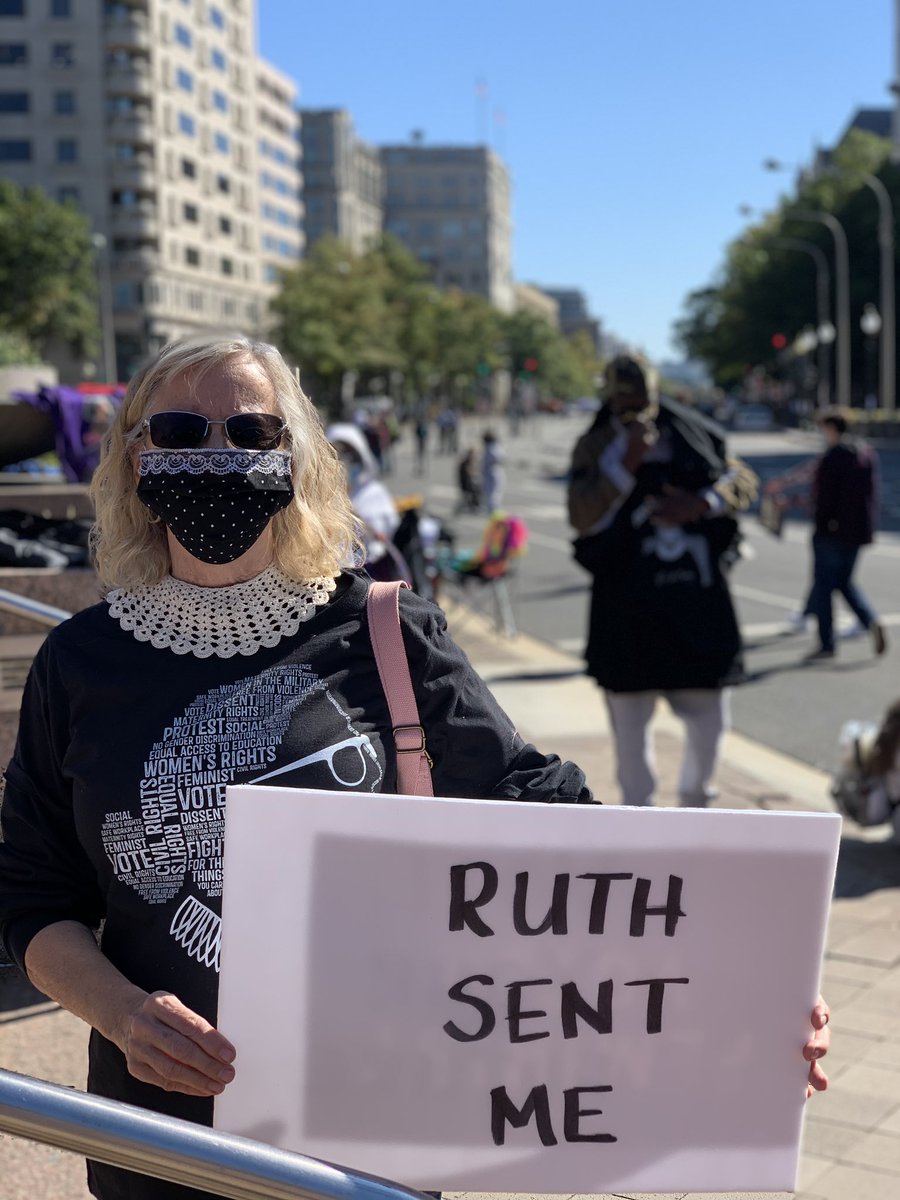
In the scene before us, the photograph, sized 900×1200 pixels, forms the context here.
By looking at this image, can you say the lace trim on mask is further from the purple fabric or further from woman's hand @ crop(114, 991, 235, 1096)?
the purple fabric

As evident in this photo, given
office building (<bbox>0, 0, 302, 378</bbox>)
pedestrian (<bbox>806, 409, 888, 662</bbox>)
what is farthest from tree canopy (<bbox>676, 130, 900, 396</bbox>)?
pedestrian (<bbox>806, 409, 888, 662</bbox>)

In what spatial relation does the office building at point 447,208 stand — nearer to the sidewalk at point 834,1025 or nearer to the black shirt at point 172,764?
the sidewalk at point 834,1025

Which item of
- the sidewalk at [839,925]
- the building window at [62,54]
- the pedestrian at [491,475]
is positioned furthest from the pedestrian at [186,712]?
the building window at [62,54]

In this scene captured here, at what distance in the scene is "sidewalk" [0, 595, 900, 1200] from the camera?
3.25m

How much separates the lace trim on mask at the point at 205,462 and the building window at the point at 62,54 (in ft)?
306

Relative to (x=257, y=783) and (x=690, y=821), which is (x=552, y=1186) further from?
(x=257, y=783)

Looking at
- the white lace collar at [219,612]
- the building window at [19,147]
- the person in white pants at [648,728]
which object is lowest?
the person in white pants at [648,728]

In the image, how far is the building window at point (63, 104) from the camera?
87.2 meters

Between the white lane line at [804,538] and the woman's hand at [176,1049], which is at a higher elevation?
the woman's hand at [176,1049]

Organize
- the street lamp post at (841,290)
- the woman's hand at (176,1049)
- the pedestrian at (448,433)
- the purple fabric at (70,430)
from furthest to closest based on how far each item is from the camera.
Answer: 1. the pedestrian at (448,433)
2. the street lamp post at (841,290)
3. the purple fabric at (70,430)
4. the woman's hand at (176,1049)

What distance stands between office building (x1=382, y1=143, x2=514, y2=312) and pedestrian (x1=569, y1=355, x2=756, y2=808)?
17783 cm

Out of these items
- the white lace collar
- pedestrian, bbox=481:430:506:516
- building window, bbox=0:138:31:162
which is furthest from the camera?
building window, bbox=0:138:31:162

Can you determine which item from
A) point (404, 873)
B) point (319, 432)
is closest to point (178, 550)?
point (319, 432)

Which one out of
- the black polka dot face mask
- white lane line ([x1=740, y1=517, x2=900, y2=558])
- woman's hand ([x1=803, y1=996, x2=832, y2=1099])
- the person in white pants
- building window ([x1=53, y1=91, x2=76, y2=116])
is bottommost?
white lane line ([x1=740, y1=517, x2=900, y2=558])
